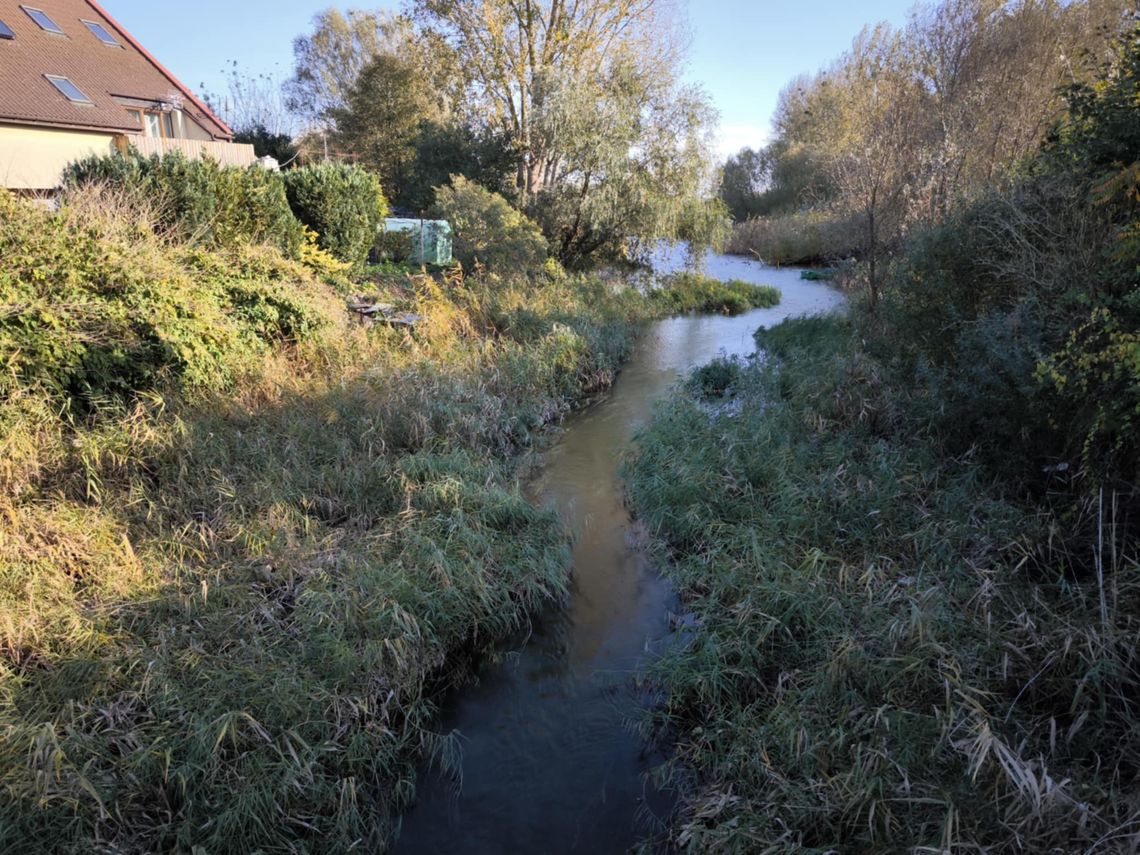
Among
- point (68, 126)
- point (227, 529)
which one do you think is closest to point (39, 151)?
point (68, 126)

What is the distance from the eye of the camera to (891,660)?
3.72m

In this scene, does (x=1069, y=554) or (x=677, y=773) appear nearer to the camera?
(x=677, y=773)

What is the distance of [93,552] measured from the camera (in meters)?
4.91

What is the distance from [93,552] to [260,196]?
339 inches

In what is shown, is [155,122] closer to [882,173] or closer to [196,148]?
[196,148]

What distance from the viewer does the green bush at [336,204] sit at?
536 inches

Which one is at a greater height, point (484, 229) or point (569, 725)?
point (484, 229)

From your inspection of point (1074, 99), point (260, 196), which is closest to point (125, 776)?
point (1074, 99)

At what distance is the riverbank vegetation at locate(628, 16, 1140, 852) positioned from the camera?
10.1 feet

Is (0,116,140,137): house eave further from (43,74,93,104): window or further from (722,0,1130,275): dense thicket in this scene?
(722,0,1130,275): dense thicket

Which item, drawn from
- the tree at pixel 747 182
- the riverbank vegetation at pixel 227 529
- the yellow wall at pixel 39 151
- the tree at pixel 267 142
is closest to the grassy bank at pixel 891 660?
the riverbank vegetation at pixel 227 529

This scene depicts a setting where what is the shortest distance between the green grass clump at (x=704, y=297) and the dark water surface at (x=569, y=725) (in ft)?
38.9

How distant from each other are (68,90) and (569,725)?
2171 cm

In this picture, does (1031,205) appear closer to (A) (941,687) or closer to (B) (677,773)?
(A) (941,687)
